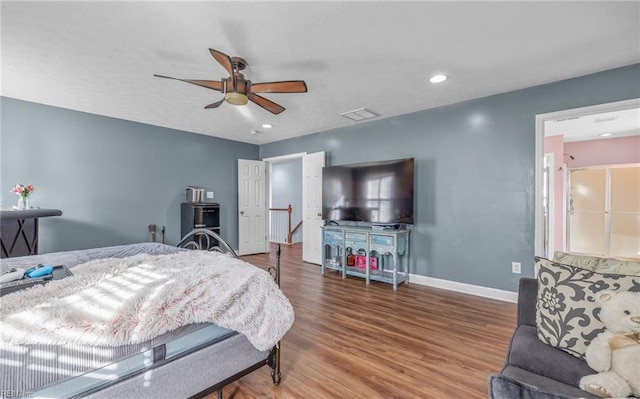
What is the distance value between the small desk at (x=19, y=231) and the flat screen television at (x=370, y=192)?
3.66 meters

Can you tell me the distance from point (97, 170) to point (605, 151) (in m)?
9.14

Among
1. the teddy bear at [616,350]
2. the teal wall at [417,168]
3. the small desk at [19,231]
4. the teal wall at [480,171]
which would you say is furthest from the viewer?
the teal wall at [417,168]

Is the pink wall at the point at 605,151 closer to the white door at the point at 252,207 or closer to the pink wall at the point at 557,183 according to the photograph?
the pink wall at the point at 557,183

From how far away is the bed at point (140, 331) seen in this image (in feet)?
3.31

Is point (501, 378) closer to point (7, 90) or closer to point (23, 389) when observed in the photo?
point (23, 389)

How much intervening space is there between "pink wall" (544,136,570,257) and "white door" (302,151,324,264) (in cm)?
435

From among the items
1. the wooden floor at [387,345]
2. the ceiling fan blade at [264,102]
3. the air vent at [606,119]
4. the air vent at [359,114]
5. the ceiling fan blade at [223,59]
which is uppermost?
the air vent at [359,114]

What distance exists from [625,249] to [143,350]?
810 centimetres

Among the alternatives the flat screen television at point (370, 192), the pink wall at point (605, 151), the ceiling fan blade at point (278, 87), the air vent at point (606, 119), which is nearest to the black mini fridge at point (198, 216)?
the flat screen television at point (370, 192)

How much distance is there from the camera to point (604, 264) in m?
1.44

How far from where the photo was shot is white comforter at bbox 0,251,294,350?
1.06m

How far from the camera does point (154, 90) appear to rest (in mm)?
3191

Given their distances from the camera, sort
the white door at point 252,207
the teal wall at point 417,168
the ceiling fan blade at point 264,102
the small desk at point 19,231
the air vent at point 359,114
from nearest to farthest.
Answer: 1. the ceiling fan blade at point 264,102
2. the small desk at point 19,231
3. the teal wall at point 417,168
4. the air vent at point 359,114
5. the white door at point 252,207

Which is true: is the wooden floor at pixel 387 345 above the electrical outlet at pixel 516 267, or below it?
below
